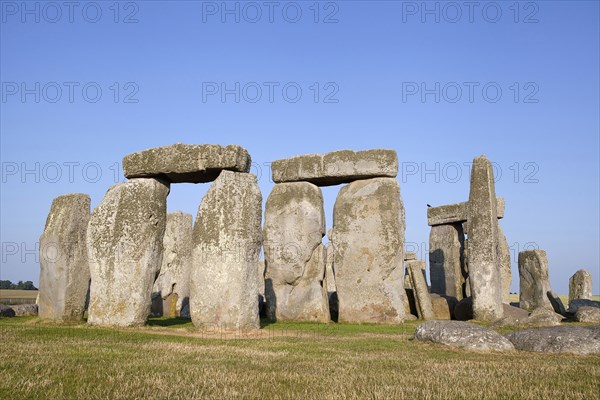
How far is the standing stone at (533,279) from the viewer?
21.5 meters

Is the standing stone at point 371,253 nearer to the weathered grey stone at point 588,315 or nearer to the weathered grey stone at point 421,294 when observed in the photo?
the weathered grey stone at point 421,294

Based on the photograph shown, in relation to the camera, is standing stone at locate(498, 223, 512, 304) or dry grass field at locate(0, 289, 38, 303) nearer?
standing stone at locate(498, 223, 512, 304)

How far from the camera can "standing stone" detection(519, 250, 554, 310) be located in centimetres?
2148

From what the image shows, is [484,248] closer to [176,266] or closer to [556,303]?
[556,303]

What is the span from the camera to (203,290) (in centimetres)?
1179

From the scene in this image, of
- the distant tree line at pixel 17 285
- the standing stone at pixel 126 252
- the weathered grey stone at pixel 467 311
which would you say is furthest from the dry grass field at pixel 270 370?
the distant tree line at pixel 17 285

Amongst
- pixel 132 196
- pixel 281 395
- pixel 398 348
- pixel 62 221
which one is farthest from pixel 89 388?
pixel 62 221

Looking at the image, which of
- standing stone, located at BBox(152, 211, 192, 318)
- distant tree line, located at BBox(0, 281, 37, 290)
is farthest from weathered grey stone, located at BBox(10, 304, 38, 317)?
distant tree line, located at BBox(0, 281, 37, 290)

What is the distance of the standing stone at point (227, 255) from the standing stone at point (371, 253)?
14.7 feet

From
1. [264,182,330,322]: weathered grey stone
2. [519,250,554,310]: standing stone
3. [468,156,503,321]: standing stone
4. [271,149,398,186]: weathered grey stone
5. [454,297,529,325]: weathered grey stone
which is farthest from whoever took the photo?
[519,250,554,310]: standing stone

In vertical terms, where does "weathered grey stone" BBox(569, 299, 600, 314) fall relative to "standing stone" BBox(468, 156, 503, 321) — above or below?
below

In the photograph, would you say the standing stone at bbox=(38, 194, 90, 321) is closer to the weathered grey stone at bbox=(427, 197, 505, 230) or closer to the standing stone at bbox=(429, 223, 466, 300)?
the weathered grey stone at bbox=(427, 197, 505, 230)

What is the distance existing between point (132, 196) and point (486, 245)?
9451 millimetres

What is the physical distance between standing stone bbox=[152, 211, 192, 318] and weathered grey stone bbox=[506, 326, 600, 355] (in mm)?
11717
